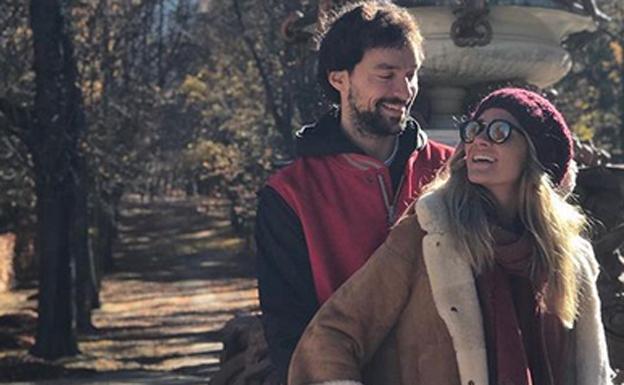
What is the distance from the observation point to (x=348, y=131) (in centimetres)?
349

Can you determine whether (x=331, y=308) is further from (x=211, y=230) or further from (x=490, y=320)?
(x=211, y=230)

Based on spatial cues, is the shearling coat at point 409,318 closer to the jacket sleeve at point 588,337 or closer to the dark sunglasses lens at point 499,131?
the dark sunglasses lens at point 499,131

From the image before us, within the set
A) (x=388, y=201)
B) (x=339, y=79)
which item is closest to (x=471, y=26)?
(x=339, y=79)

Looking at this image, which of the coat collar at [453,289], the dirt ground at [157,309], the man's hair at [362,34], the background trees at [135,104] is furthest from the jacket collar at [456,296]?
the dirt ground at [157,309]

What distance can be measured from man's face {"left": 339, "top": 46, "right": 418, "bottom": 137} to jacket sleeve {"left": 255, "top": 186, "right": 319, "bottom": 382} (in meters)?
0.32

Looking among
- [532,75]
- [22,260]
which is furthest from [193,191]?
[532,75]

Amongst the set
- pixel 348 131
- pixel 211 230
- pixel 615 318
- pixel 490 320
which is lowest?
pixel 211 230

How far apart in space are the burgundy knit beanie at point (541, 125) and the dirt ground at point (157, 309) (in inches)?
296

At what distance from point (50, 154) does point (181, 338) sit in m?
4.65

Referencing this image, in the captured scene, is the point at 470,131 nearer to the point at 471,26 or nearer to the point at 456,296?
the point at 456,296

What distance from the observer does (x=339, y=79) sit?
11.4ft

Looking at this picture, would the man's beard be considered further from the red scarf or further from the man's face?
the red scarf

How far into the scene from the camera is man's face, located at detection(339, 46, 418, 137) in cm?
337

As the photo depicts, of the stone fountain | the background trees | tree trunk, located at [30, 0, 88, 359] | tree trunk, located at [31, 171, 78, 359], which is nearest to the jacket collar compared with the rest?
the stone fountain
